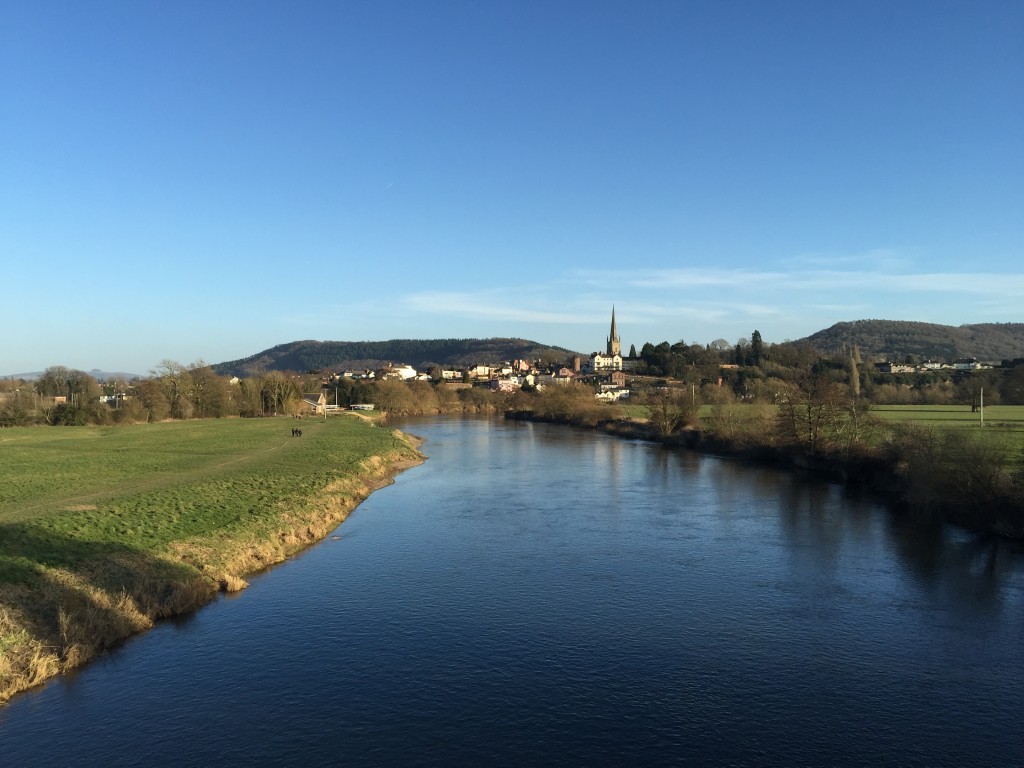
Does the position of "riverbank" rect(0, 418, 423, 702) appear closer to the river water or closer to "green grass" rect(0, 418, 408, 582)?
"green grass" rect(0, 418, 408, 582)

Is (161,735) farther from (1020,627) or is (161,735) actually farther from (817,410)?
(817,410)

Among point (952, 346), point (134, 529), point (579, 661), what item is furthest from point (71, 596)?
point (952, 346)

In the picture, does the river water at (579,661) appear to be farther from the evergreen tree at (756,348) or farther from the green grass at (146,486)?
the evergreen tree at (756,348)

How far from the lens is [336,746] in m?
11.3

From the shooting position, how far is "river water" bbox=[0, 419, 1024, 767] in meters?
11.4

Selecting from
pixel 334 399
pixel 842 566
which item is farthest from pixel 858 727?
pixel 334 399

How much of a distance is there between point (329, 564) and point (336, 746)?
1214 centimetres

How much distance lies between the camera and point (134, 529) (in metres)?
21.9

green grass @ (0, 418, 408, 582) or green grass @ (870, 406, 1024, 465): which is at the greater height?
green grass @ (870, 406, 1024, 465)

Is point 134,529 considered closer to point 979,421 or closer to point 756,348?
point 979,421

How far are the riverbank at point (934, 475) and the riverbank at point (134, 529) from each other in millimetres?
26191

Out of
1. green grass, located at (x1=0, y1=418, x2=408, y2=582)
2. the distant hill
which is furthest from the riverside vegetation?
the distant hill

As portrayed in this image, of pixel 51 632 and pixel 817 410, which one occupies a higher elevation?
pixel 817 410

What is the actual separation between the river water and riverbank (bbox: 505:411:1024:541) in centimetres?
146
